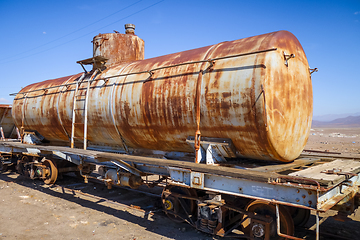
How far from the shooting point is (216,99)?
4.88 m

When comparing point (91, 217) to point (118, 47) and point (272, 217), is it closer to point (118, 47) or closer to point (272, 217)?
point (272, 217)

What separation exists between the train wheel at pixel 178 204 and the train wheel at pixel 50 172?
4.95m

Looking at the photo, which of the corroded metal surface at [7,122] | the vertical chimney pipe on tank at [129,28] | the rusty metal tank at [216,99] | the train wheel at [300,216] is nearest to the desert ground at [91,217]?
the train wheel at [300,216]

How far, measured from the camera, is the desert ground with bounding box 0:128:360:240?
5598 mm

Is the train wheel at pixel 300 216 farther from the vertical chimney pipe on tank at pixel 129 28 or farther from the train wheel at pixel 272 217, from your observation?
the vertical chimney pipe on tank at pixel 129 28

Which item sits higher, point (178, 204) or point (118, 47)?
point (118, 47)

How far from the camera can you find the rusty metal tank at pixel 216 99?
4.52m

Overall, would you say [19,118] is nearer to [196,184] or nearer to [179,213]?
[179,213]

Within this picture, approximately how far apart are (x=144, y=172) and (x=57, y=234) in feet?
7.31

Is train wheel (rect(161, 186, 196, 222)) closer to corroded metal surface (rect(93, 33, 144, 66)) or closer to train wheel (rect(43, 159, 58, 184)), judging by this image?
corroded metal surface (rect(93, 33, 144, 66))

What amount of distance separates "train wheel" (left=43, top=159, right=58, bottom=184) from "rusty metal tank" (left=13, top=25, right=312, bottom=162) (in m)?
2.70

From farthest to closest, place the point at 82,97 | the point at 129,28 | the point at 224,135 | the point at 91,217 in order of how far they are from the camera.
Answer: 1. the point at 129,28
2. the point at 82,97
3. the point at 91,217
4. the point at 224,135

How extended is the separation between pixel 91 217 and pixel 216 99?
173 inches

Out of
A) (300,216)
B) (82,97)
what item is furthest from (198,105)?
(82,97)
